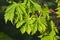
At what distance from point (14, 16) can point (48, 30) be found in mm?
291

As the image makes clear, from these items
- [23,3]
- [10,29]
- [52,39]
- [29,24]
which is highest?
[23,3]

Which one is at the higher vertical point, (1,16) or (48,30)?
(48,30)

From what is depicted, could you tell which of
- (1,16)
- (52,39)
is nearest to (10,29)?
(1,16)

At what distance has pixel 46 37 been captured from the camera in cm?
151

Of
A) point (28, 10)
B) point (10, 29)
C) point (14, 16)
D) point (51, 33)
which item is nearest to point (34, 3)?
point (28, 10)

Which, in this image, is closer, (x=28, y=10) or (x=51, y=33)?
(x=28, y=10)

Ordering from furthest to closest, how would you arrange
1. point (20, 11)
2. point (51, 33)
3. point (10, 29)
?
point (10, 29)
point (51, 33)
point (20, 11)

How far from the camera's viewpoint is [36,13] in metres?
1.43

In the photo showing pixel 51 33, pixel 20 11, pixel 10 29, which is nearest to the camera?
pixel 20 11

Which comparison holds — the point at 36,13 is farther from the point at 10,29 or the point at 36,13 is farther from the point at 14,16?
the point at 10,29

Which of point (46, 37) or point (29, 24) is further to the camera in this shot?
point (46, 37)

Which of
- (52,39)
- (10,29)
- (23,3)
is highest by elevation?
(23,3)

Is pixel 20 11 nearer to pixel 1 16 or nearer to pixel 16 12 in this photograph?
pixel 16 12

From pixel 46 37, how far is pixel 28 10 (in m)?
0.28
